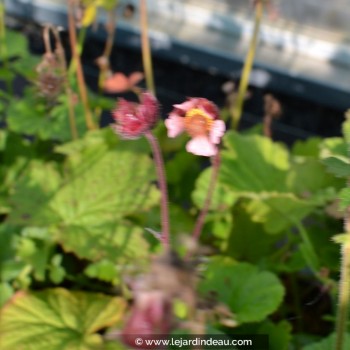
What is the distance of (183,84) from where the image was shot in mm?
1938

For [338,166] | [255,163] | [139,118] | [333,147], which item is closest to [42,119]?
[255,163]

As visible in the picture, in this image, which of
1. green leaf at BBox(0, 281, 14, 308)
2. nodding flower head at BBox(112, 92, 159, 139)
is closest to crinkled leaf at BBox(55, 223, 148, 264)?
green leaf at BBox(0, 281, 14, 308)

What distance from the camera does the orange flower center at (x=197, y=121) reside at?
601 millimetres

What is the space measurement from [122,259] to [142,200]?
0.34 feet

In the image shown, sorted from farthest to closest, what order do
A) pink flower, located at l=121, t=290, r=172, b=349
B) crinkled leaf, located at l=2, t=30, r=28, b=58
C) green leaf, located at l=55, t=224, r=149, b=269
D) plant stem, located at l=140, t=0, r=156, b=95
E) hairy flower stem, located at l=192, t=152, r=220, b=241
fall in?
crinkled leaf, located at l=2, t=30, r=28, b=58 < plant stem, located at l=140, t=0, r=156, b=95 < green leaf, located at l=55, t=224, r=149, b=269 < hairy flower stem, located at l=192, t=152, r=220, b=241 < pink flower, located at l=121, t=290, r=172, b=349

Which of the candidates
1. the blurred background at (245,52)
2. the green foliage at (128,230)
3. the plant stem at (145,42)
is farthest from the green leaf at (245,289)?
the blurred background at (245,52)

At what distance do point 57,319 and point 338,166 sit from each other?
484mm

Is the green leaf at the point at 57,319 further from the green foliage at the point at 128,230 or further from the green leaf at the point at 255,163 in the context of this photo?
the green leaf at the point at 255,163

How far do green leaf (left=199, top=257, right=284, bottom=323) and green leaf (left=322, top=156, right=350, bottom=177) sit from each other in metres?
0.29

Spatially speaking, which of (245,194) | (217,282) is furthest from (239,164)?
(217,282)

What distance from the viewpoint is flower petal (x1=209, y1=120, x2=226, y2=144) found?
597 mm

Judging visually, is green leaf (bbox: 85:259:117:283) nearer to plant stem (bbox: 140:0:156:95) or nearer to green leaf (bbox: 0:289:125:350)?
green leaf (bbox: 0:289:125:350)

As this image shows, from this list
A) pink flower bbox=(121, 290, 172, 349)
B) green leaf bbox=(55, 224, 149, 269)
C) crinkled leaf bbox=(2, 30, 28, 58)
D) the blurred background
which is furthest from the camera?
the blurred background

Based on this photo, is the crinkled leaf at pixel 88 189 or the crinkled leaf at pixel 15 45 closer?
the crinkled leaf at pixel 88 189
